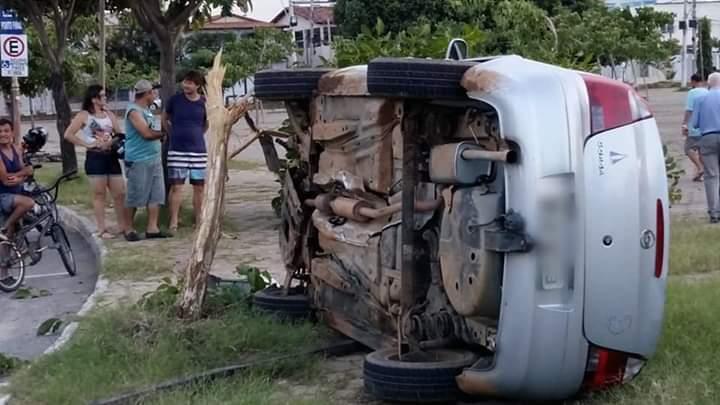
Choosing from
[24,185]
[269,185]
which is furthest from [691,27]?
[24,185]

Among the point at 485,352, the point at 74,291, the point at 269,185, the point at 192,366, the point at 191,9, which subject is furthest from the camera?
the point at 269,185

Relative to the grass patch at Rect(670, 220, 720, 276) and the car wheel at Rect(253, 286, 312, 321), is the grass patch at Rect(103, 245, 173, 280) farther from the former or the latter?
the grass patch at Rect(670, 220, 720, 276)

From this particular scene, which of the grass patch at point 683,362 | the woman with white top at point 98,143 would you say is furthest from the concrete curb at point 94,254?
the grass patch at point 683,362

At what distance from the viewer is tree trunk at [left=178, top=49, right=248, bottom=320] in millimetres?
8062

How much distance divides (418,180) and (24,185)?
261 inches

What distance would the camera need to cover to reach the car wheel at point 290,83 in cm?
758

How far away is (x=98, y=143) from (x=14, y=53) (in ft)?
23.5

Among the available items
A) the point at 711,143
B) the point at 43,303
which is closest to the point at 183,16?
the point at 43,303

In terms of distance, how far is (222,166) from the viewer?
8.30 meters

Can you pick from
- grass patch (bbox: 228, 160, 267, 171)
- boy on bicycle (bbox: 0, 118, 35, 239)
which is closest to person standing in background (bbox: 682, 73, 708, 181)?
boy on bicycle (bbox: 0, 118, 35, 239)

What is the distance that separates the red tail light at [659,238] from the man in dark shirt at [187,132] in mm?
7923

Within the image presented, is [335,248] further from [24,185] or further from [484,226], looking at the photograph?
[24,185]

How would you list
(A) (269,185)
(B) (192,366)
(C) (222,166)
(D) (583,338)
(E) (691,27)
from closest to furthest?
(D) (583,338) → (B) (192,366) → (C) (222,166) → (A) (269,185) → (E) (691,27)

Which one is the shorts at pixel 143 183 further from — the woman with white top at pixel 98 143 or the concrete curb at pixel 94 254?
the concrete curb at pixel 94 254
